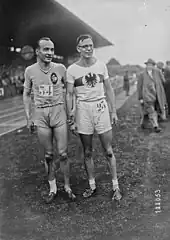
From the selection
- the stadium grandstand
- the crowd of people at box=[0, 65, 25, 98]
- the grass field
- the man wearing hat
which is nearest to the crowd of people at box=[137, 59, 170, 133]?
the man wearing hat

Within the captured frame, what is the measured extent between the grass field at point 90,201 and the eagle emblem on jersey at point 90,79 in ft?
4.05

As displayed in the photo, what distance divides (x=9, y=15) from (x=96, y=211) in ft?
44.1

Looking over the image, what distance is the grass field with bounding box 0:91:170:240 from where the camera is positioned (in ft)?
10.3

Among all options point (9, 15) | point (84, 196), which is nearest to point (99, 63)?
point (84, 196)

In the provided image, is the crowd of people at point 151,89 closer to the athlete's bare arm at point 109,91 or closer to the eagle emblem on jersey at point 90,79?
the athlete's bare arm at point 109,91

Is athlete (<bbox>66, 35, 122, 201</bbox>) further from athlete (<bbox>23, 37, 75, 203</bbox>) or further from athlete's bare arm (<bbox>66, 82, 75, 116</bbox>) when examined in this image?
athlete (<bbox>23, 37, 75, 203</bbox>)

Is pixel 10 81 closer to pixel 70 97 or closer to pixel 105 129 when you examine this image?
pixel 70 97

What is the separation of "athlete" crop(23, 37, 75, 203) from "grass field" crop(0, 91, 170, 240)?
329 mm

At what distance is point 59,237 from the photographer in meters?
3.06

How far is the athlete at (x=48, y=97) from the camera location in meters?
3.91

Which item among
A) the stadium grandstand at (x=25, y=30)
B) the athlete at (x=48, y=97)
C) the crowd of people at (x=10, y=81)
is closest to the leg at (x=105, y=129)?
the athlete at (x=48, y=97)

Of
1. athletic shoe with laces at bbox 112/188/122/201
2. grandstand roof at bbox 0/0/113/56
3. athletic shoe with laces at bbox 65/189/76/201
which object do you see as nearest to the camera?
athletic shoe with laces at bbox 112/188/122/201

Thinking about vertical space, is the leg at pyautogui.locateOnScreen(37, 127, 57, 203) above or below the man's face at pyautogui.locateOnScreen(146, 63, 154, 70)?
below

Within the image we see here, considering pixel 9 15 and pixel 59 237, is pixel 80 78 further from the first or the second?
pixel 9 15
